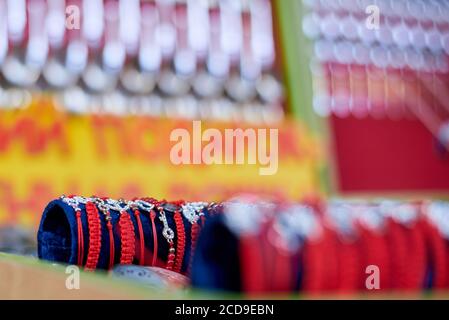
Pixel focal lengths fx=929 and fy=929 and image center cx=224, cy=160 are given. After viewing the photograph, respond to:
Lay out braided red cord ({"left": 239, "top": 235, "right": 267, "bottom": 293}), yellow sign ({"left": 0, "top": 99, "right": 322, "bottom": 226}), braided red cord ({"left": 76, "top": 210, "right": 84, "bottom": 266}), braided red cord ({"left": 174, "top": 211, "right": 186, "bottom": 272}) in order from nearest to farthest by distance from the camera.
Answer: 1. braided red cord ({"left": 239, "top": 235, "right": 267, "bottom": 293})
2. braided red cord ({"left": 76, "top": 210, "right": 84, "bottom": 266})
3. braided red cord ({"left": 174, "top": 211, "right": 186, "bottom": 272})
4. yellow sign ({"left": 0, "top": 99, "right": 322, "bottom": 226})

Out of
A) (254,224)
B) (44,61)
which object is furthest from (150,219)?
(44,61)

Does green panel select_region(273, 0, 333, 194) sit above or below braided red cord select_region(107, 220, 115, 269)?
above

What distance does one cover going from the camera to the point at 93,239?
1224mm

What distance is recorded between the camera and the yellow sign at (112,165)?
3.50 meters

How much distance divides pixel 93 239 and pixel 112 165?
2466 millimetres

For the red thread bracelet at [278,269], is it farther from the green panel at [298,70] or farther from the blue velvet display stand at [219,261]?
the green panel at [298,70]

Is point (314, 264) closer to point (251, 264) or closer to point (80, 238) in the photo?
point (251, 264)

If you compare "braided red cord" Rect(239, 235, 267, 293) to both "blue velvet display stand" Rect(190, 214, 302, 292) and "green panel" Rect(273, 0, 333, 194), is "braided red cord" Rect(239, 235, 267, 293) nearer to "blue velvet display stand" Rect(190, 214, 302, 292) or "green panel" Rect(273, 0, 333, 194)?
"blue velvet display stand" Rect(190, 214, 302, 292)

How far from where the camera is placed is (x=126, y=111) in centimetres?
371

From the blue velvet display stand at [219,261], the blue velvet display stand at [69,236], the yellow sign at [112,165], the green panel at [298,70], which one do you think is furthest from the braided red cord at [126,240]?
the green panel at [298,70]

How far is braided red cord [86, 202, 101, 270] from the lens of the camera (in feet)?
4.02

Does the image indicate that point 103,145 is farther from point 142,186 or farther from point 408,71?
point 408,71

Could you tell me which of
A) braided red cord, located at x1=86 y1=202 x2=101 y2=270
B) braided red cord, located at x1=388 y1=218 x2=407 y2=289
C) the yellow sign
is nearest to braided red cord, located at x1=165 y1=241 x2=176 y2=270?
braided red cord, located at x1=86 y1=202 x2=101 y2=270

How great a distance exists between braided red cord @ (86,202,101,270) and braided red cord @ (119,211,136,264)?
0.04 m
